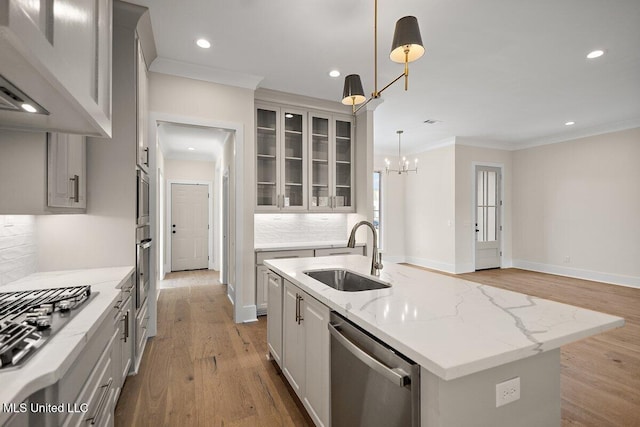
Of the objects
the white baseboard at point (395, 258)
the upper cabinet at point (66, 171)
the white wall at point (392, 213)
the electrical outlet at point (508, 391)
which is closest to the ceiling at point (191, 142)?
the upper cabinet at point (66, 171)

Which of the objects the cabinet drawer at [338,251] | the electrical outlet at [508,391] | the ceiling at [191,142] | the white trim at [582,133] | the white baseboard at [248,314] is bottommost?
the white baseboard at [248,314]

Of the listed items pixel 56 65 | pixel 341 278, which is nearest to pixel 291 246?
pixel 341 278

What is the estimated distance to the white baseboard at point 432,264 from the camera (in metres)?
6.46

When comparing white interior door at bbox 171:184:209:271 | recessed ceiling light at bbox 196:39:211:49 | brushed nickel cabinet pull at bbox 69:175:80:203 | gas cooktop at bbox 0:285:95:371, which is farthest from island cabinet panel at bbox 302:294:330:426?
white interior door at bbox 171:184:209:271

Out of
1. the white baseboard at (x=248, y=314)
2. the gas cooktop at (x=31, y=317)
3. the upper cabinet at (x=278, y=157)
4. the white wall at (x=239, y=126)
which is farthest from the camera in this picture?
the upper cabinet at (x=278, y=157)

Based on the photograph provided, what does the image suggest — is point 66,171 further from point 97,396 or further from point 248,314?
point 248,314

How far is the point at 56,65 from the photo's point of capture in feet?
2.84

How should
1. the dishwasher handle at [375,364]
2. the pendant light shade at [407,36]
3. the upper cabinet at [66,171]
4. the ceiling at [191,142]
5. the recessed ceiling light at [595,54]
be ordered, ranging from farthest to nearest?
the ceiling at [191,142], the recessed ceiling light at [595,54], the upper cabinet at [66,171], the pendant light shade at [407,36], the dishwasher handle at [375,364]

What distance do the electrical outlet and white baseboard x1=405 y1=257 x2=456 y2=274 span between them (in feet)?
19.0

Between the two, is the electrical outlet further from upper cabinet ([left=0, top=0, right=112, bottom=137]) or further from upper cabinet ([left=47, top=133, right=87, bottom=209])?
upper cabinet ([left=47, top=133, right=87, bottom=209])

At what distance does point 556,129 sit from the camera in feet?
18.7

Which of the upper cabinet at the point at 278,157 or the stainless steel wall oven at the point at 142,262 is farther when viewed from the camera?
the upper cabinet at the point at 278,157

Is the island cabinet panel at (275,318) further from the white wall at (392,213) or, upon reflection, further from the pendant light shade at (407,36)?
the white wall at (392,213)
